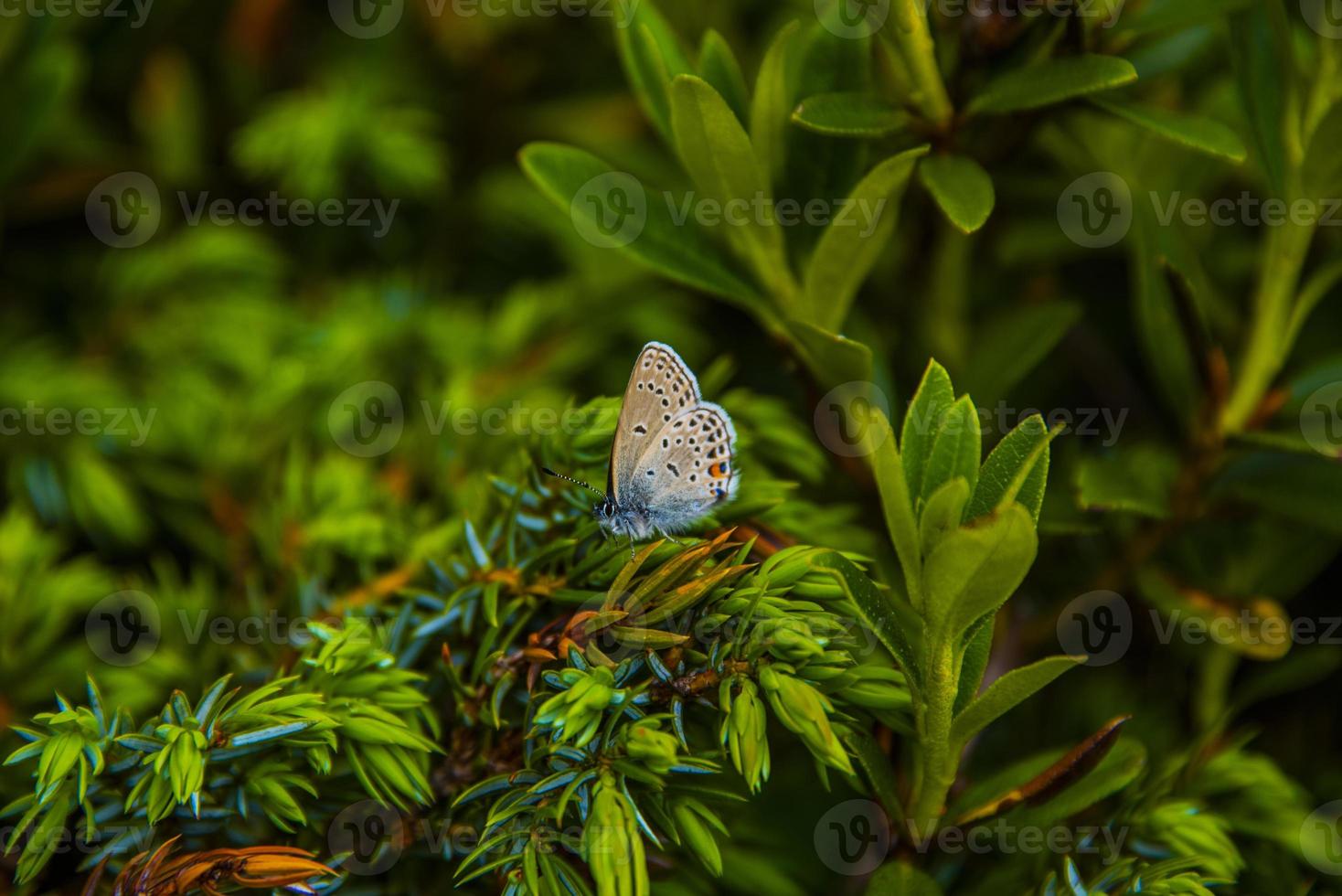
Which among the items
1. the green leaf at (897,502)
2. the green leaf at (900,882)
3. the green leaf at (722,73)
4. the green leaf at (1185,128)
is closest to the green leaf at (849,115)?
the green leaf at (722,73)

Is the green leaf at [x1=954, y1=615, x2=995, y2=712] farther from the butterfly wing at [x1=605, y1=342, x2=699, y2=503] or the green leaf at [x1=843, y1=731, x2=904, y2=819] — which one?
the butterfly wing at [x1=605, y1=342, x2=699, y2=503]

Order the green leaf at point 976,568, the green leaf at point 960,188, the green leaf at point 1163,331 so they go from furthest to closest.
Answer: the green leaf at point 1163,331 → the green leaf at point 960,188 → the green leaf at point 976,568

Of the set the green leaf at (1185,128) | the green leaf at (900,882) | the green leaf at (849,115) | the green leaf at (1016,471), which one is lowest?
the green leaf at (900,882)

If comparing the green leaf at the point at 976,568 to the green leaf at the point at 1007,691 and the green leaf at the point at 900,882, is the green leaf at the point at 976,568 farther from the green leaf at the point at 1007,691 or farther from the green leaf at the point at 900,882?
the green leaf at the point at 900,882

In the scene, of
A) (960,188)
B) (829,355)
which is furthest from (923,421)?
(960,188)

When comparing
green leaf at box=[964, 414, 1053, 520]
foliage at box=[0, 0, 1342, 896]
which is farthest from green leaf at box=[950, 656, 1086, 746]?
green leaf at box=[964, 414, 1053, 520]

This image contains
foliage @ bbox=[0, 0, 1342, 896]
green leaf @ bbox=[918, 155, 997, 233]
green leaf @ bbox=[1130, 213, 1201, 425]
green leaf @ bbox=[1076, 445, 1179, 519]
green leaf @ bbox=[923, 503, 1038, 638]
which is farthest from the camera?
green leaf @ bbox=[1130, 213, 1201, 425]
